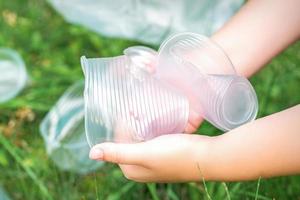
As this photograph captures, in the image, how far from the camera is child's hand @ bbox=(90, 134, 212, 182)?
114 cm

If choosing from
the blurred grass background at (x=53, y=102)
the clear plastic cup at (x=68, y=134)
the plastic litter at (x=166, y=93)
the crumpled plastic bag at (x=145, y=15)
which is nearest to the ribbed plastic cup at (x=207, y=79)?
the plastic litter at (x=166, y=93)

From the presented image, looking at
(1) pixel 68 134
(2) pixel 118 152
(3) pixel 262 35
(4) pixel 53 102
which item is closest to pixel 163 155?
(2) pixel 118 152

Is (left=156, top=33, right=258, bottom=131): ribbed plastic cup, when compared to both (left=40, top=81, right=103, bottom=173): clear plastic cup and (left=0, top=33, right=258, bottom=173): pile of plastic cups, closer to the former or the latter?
(left=0, top=33, right=258, bottom=173): pile of plastic cups

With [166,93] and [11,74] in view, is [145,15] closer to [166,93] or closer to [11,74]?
[11,74]

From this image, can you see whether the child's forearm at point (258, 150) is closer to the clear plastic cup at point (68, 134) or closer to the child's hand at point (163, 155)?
the child's hand at point (163, 155)

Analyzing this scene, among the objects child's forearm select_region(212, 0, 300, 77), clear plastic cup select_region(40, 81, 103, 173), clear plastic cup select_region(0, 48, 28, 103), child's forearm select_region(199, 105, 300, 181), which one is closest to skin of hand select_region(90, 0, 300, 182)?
child's forearm select_region(199, 105, 300, 181)

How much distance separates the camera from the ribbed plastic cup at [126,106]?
1.22 metres

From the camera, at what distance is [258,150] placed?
3.67 feet

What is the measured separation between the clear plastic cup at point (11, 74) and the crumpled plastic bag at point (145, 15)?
0.64ft

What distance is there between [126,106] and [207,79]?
0.15m

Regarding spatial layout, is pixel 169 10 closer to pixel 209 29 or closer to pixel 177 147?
pixel 209 29

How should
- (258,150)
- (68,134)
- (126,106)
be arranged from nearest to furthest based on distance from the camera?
(258,150) < (126,106) < (68,134)

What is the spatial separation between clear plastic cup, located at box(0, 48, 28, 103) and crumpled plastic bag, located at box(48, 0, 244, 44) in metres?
0.20

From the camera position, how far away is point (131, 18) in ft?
6.86
